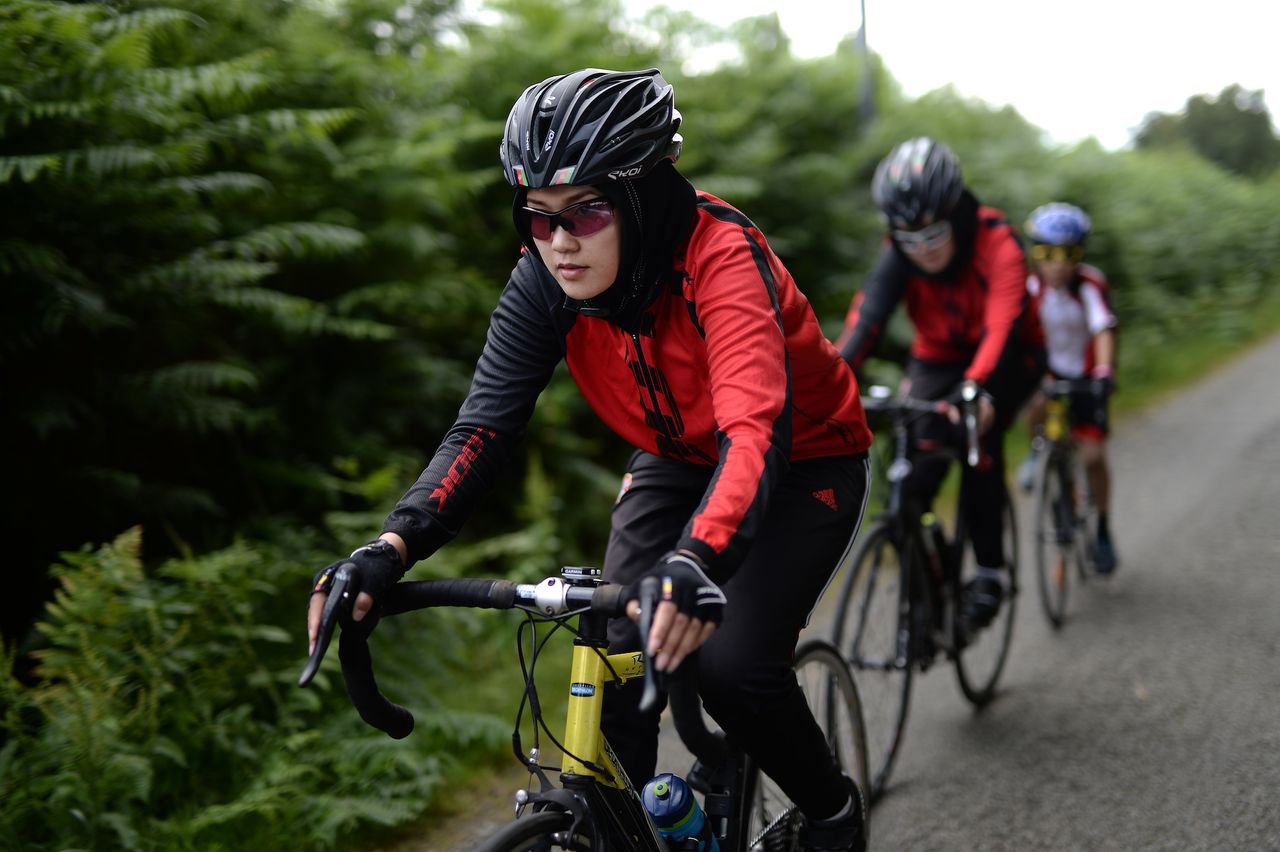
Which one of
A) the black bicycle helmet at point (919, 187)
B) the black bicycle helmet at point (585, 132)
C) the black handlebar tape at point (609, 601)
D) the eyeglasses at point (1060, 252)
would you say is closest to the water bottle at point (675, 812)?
the black handlebar tape at point (609, 601)

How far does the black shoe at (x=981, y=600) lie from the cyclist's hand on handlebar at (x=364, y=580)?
11.1ft

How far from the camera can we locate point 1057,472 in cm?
675

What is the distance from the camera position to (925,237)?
4.98 m

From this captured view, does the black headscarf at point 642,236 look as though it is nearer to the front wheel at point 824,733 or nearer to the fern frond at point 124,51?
the front wheel at point 824,733

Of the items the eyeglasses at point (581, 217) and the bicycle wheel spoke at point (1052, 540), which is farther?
the bicycle wheel spoke at point (1052, 540)

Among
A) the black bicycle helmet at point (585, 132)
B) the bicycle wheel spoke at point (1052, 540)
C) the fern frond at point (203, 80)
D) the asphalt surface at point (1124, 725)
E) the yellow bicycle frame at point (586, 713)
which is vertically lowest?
the asphalt surface at point (1124, 725)

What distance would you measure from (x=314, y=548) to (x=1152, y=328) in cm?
1306

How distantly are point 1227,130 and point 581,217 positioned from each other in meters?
25.1

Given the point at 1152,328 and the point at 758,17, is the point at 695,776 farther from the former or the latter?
the point at 1152,328

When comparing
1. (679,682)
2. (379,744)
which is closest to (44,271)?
(379,744)

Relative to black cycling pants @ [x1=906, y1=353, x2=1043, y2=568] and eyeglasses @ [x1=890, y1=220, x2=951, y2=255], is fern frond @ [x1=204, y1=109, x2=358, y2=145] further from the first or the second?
black cycling pants @ [x1=906, y1=353, x2=1043, y2=568]

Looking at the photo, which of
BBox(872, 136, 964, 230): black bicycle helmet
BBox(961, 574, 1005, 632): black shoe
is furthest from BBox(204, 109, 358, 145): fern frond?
BBox(961, 574, 1005, 632): black shoe

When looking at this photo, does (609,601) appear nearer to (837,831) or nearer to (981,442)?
(837,831)

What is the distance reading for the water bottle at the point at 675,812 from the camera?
263 cm
